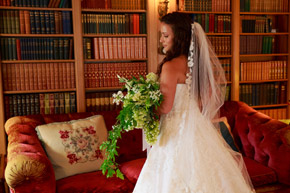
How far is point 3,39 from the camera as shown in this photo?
3.37m

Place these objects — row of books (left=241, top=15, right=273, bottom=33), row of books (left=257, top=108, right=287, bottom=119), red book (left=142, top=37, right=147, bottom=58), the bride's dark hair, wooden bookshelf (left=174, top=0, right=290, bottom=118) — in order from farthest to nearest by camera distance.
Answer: row of books (left=257, top=108, right=287, bottom=119), row of books (left=241, top=15, right=273, bottom=33), wooden bookshelf (left=174, top=0, right=290, bottom=118), red book (left=142, top=37, right=147, bottom=58), the bride's dark hair

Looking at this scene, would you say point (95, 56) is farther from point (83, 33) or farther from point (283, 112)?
point (283, 112)

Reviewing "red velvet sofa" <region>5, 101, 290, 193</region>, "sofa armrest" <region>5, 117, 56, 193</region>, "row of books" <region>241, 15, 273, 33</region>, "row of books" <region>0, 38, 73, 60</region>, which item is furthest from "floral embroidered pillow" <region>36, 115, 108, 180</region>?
"row of books" <region>241, 15, 273, 33</region>

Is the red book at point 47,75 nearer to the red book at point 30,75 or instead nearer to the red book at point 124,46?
the red book at point 30,75

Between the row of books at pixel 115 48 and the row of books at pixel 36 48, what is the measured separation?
207mm

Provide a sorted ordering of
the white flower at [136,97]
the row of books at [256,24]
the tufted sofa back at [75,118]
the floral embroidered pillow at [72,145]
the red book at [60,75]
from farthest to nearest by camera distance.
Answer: the row of books at [256,24], the red book at [60,75], the tufted sofa back at [75,118], the floral embroidered pillow at [72,145], the white flower at [136,97]

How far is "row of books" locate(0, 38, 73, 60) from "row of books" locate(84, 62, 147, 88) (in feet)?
0.87

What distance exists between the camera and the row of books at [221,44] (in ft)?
13.5

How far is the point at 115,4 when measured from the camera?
3.70 m

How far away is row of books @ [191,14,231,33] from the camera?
402 centimetres

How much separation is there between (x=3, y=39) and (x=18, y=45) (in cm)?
15

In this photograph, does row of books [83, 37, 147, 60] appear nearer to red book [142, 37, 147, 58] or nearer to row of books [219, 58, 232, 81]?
red book [142, 37, 147, 58]

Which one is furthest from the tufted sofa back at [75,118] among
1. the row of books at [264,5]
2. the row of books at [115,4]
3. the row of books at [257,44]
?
the row of books at [264,5]

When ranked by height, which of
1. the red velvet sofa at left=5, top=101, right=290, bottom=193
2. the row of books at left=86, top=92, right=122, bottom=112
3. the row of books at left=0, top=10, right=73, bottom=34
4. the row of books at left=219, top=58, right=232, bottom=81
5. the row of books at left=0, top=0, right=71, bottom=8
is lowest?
the red velvet sofa at left=5, top=101, right=290, bottom=193
